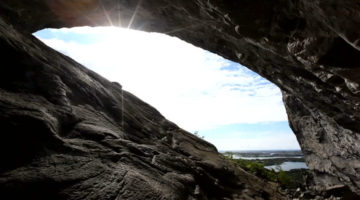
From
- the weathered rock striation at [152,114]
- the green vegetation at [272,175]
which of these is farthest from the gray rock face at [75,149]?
the green vegetation at [272,175]

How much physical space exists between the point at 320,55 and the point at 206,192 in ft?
21.2

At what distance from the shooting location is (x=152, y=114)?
53.1 ft

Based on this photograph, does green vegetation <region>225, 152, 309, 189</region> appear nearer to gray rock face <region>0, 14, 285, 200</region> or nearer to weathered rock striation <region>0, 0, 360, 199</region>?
weathered rock striation <region>0, 0, 360, 199</region>

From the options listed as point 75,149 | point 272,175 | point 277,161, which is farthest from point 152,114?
point 277,161

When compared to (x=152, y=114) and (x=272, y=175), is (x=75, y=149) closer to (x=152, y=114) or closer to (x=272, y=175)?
(x=152, y=114)

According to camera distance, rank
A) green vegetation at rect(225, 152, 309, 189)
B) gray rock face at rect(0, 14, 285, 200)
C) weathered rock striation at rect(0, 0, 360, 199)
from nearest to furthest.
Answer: gray rock face at rect(0, 14, 285, 200)
weathered rock striation at rect(0, 0, 360, 199)
green vegetation at rect(225, 152, 309, 189)

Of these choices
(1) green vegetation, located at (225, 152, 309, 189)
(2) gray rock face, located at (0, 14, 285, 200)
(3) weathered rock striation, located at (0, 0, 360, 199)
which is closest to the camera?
(2) gray rock face, located at (0, 14, 285, 200)

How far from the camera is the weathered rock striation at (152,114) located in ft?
18.0

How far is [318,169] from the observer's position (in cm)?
1524

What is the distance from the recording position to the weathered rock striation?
550cm

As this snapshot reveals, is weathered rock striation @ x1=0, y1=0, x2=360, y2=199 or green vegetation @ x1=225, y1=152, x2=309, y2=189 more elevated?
weathered rock striation @ x1=0, y1=0, x2=360, y2=199

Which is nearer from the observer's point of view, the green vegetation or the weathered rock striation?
the weathered rock striation

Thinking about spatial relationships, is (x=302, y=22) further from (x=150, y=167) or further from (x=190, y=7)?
(x=150, y=167)

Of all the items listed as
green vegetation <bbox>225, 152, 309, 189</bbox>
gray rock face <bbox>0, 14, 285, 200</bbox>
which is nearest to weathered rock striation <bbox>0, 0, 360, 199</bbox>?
gray rock face <bbox>0, 14, 285, 200</bbox>
